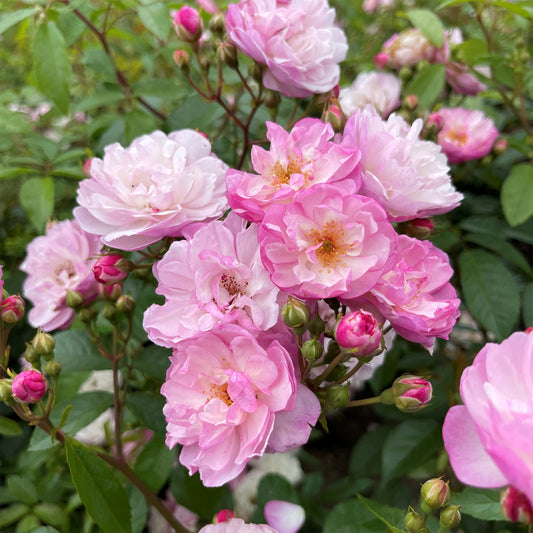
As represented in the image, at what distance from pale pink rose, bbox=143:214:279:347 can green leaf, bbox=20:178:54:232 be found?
21.3 inches

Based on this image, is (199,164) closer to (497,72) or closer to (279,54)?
(279,54)

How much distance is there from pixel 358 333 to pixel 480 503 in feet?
1.28

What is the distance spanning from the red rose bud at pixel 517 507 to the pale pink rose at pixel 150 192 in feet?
1.39

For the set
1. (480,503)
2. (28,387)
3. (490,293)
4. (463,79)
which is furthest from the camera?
(463,79)

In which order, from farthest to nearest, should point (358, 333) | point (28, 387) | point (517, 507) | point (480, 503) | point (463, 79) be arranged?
point (463, 79) → point (480, 503) → point (28, 387) → point (358, 333) → point (517, 507)

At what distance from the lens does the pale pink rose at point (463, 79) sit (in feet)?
3.70

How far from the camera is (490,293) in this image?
1.00 m

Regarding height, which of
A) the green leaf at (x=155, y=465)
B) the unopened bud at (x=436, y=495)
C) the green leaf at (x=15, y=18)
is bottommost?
the green leaf at (x=155, y=465)

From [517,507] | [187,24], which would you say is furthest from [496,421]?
[187,24]

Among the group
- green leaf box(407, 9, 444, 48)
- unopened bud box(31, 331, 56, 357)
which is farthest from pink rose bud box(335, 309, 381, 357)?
green leaf box(407, 9, 444, 48)

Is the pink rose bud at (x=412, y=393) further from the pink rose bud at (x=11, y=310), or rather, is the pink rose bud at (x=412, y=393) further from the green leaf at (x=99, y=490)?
the pink rose bud at (x=11, y=310)

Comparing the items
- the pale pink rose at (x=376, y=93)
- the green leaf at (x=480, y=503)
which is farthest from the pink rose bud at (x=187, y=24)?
the green leaf at (x=480, y=503)

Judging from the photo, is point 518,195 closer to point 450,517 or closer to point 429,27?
point 429,27

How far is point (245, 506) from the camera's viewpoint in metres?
1.20
